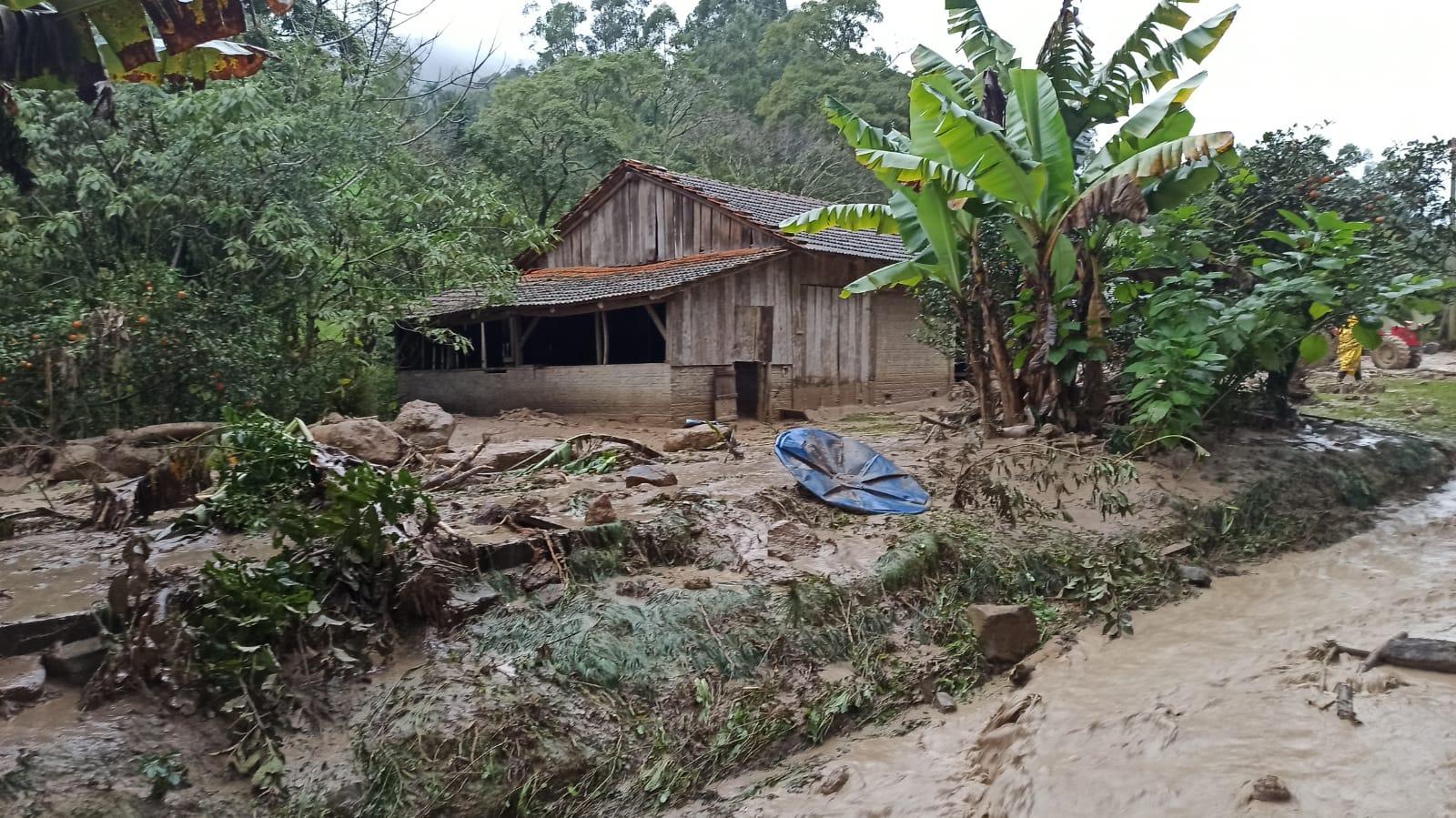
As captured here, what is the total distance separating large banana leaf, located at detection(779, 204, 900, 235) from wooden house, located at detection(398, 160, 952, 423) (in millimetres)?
4727

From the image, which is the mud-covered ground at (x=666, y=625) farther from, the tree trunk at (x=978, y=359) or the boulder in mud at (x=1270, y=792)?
the boulder in mud at (x=1270, y=792)

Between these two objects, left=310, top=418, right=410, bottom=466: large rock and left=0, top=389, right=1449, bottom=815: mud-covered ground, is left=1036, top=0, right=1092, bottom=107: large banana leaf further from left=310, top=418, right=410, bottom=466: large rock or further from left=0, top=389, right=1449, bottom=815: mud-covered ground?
left=310, top=418, right=410, bottom=466: large rock

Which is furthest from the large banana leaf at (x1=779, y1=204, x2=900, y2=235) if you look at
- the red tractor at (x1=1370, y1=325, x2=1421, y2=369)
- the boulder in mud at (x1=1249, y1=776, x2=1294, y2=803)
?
the red tractor at (x1=1370, y1=325, x2=1421, y2=369)

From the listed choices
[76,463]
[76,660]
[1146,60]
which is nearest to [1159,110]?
[1146,60]

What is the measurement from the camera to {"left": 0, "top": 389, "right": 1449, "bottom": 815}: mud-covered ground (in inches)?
155

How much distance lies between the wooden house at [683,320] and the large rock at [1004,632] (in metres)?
8.78

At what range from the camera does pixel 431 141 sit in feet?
73.6

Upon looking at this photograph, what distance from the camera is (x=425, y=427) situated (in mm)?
10047

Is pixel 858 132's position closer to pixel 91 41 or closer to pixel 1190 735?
pixel 91 41

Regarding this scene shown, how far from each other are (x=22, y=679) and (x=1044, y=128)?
25.7 ft

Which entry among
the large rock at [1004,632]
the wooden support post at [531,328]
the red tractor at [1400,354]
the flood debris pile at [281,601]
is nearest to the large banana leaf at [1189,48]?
the large rock at [1004,632]

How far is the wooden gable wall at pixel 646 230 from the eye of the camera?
15898mm

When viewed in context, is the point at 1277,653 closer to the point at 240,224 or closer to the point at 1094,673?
the point at 1094,673

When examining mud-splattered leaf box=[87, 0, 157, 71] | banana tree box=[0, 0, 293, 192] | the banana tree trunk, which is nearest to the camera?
banana tree box=[0, 0, 293, 192]
